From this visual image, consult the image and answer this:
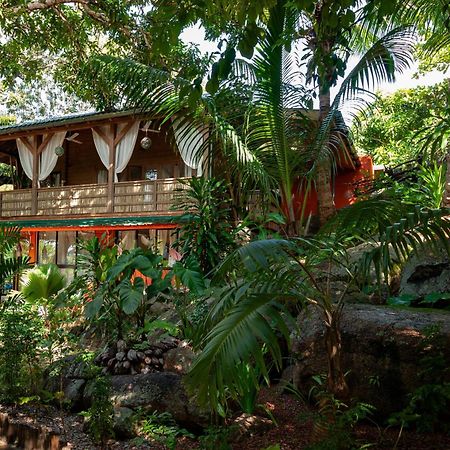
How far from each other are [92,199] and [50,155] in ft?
7.39

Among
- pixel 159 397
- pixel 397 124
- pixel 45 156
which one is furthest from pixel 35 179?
pixel 397 124

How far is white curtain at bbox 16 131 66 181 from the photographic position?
1451cm

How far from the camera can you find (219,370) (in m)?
2.45

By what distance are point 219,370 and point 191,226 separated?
22.0 ft

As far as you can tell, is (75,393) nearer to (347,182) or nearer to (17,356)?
(17,356)

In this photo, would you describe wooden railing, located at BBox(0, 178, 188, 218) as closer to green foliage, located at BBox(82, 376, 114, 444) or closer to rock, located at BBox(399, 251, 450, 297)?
rock, located at BBox(399, 251, 450, 297)

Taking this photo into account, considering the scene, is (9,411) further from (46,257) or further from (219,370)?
(46,257)

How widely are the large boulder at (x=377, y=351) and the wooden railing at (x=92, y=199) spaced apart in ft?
25.7

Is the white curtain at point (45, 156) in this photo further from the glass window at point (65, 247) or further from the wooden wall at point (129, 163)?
the glass window at point (65, 247)

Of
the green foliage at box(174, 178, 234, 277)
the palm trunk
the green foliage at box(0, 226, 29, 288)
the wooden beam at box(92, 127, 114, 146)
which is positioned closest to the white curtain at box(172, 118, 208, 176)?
the green foliage at box(174, 178, 234, 277)

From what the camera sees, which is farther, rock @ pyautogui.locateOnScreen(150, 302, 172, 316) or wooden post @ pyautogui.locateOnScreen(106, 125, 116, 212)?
wooden post @ pyautogui.locateOnScreen(106, 125, 116, 212)

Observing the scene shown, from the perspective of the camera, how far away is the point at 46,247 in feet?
52.7

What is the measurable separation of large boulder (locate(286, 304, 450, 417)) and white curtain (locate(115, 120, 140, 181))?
31.8 feet

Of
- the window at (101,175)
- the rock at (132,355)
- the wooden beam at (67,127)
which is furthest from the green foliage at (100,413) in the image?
the window at (101,175)
